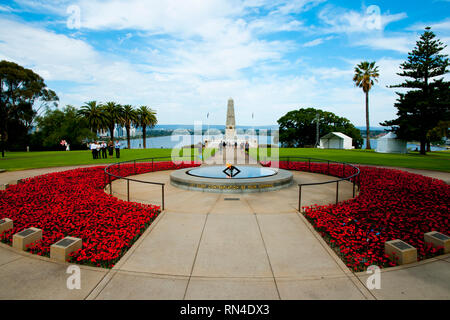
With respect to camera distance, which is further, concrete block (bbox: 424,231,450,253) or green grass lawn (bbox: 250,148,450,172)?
green grass lawn (bbox: 250,148,450,172)

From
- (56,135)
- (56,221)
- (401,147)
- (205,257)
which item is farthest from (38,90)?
(401,147)

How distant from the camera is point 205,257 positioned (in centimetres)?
529

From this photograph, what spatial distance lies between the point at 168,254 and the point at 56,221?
3855 mm

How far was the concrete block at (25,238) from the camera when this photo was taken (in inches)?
218

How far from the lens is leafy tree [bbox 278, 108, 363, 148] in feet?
256

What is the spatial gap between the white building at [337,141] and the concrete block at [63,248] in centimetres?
5596

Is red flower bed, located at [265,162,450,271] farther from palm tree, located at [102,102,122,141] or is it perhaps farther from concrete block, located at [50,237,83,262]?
palm tree, located at [102,102,122,141]

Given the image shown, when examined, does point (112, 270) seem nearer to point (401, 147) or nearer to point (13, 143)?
point (401, 147)

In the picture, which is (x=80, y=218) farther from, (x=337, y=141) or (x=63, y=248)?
(x=337, y=141)

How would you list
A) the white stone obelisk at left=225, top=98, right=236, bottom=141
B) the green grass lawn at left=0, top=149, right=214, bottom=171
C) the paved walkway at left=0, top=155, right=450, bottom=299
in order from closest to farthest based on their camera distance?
the paved walkway at left=0, top=155, right=450, bottom=299
the green grass lawn at left=0, top=149, right=214, bottom=171
the white stone obelisk at left=225, top=98, right=236, bottom=141

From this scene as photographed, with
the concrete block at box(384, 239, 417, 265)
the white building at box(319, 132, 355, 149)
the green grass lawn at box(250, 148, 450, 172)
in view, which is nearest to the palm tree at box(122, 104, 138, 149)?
the green grass lawn at box(250, 148, 450, 172)

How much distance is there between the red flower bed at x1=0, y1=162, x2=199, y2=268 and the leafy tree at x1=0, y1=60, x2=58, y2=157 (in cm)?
5697

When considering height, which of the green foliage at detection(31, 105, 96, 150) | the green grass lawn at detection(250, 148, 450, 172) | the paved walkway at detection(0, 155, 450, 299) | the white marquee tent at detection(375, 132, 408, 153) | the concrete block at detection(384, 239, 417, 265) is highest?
the green foliage at detection(31, 105, 96, 150)

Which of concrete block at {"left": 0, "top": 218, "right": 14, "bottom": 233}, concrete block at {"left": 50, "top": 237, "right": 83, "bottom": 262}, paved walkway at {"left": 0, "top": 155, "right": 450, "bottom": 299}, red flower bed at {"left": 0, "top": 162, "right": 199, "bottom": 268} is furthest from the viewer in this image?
concrete block at {"left": 0, "top": 218, "right": 14, "bottom": 233}
